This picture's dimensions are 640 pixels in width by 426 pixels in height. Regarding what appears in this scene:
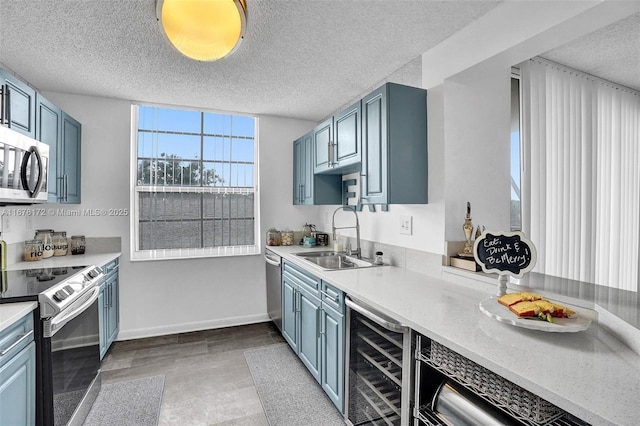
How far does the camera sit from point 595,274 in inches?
103

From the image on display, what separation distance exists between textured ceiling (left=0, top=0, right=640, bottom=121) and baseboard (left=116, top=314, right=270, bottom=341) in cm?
240

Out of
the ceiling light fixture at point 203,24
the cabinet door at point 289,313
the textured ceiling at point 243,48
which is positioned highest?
the textured ceiling at point 243,48

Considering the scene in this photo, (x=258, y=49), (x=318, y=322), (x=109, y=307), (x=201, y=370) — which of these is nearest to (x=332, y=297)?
(x=318, y=322)

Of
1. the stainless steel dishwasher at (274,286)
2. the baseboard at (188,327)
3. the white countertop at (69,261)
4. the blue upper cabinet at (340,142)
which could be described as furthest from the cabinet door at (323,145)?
the white countertop at (69,261)

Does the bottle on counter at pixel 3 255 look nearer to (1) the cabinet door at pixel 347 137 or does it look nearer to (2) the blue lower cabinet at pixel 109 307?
(2) the blue lower cabinet at pixel 109 307

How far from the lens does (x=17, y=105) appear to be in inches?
85.7

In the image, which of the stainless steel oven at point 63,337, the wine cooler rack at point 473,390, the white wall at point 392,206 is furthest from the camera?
the white wall at point 392,206

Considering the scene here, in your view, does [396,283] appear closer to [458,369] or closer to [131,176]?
[458,369]

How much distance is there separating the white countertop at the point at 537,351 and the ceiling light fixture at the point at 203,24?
4.85ft

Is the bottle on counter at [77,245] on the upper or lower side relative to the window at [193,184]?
lower

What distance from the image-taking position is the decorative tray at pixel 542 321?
1.14 m

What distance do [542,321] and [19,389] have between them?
226 centimetres

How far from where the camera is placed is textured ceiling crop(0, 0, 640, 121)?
180 centimetres

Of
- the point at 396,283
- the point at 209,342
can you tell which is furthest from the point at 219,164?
the point at 396,283
